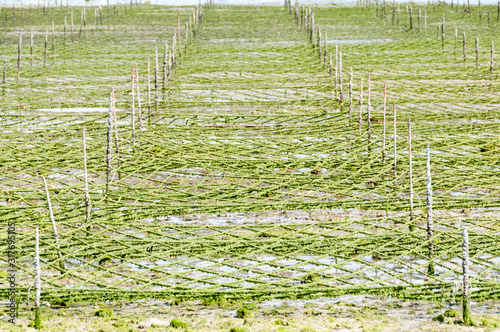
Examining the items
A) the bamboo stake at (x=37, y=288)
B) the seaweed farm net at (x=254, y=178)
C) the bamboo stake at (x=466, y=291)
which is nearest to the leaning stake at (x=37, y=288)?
the bamboo stake at (x=37, y=288)

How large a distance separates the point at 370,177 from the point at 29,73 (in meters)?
15.3

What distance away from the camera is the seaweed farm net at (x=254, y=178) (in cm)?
1220

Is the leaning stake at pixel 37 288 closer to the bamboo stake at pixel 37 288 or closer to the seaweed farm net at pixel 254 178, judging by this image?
the bamboo stake at pixel 37 288

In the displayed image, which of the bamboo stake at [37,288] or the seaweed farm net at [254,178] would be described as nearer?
the bamboo stake at [37,288]

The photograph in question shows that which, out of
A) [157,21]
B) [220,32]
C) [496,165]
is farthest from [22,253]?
[157,21]

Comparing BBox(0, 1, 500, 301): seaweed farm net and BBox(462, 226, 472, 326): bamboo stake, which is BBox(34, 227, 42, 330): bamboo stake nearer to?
BBox(0, 1, 500, 301): seaweed farm net

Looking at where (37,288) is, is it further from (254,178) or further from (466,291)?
(254,178)

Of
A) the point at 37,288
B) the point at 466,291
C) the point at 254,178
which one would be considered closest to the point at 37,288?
the point at 37,288

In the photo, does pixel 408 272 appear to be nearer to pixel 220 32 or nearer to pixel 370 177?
pixel 370 177

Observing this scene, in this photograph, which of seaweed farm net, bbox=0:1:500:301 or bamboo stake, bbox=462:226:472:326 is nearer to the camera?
bamboo stake, bbox=462:226:472:326

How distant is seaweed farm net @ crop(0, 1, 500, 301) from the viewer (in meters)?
12.2

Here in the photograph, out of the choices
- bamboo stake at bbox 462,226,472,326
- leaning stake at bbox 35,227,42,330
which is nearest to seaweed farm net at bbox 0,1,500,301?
bamboo stake at bbox 462,226,472,326

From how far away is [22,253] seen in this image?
42.1 feet

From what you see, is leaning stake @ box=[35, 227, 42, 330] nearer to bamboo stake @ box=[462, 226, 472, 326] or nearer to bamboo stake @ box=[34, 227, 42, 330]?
bamboo stake @ box=[34, 227, 42, 330]
